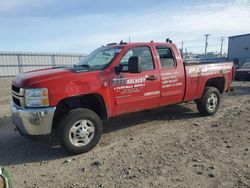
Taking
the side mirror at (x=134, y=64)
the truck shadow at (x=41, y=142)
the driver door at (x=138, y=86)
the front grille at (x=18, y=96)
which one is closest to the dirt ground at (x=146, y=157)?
the truck shadow at (x=41, y=142)

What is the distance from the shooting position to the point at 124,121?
662 cm

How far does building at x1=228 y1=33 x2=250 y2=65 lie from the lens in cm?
3656

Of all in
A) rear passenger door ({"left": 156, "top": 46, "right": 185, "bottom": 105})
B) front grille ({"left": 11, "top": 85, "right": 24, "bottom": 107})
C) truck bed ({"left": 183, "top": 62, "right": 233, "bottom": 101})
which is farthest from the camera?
truck bed ({"left": 183, "top": 62, "right": 233, "bottom": 101})

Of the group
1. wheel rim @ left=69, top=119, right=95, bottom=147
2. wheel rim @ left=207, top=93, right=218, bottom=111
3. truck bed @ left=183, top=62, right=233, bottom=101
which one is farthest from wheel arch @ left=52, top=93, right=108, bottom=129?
wheel rim @ left=207, top=93, right=218, bottom=111

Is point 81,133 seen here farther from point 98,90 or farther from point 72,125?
point 98,90

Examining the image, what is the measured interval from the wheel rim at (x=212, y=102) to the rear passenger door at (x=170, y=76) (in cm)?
112

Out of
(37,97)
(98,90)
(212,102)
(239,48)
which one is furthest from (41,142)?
(239,48)

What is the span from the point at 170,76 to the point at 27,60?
1940 cm

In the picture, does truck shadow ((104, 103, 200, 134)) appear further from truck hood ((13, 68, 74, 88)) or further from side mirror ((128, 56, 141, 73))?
truck hood ((13, 68, 74, 88))

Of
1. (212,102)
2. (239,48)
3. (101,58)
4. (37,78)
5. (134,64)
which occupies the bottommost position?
(212,102)

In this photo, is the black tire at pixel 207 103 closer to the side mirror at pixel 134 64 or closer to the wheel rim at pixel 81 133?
the side mirror at pixel 134 64

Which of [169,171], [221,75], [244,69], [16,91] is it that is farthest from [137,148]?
[244,69]

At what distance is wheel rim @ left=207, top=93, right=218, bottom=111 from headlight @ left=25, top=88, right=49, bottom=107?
4445 millimetres

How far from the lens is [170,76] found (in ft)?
19.2
